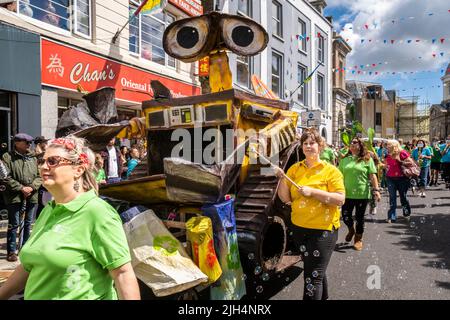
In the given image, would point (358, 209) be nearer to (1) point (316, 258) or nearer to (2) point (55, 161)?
(1) point (316, 258)

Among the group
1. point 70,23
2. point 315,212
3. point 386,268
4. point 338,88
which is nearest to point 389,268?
point 386,268

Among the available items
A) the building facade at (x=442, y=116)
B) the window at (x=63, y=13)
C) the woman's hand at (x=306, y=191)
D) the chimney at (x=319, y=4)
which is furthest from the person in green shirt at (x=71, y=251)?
the building facade at (x=442, y=116)

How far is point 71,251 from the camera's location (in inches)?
67.1

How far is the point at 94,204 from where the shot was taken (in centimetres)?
181

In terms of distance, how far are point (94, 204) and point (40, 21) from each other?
7.79 metres

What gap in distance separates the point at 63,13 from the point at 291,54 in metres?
12.0

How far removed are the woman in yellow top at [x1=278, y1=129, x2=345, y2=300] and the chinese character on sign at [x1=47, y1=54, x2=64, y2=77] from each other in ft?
22.0

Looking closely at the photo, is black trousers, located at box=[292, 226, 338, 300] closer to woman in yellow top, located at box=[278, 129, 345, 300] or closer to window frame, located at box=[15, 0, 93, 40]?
A: woman in yellow top, located at box=[278, 129, 345, 300]

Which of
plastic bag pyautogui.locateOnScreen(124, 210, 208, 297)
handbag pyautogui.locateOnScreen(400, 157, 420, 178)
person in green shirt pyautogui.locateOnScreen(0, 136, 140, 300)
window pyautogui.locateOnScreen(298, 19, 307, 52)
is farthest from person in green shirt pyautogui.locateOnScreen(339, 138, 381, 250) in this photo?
window pyautogui.locateOnScreen(298, 19, 307, 52)

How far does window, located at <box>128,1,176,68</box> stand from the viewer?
10.8 metres

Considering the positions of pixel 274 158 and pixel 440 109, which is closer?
pixel 274 158
